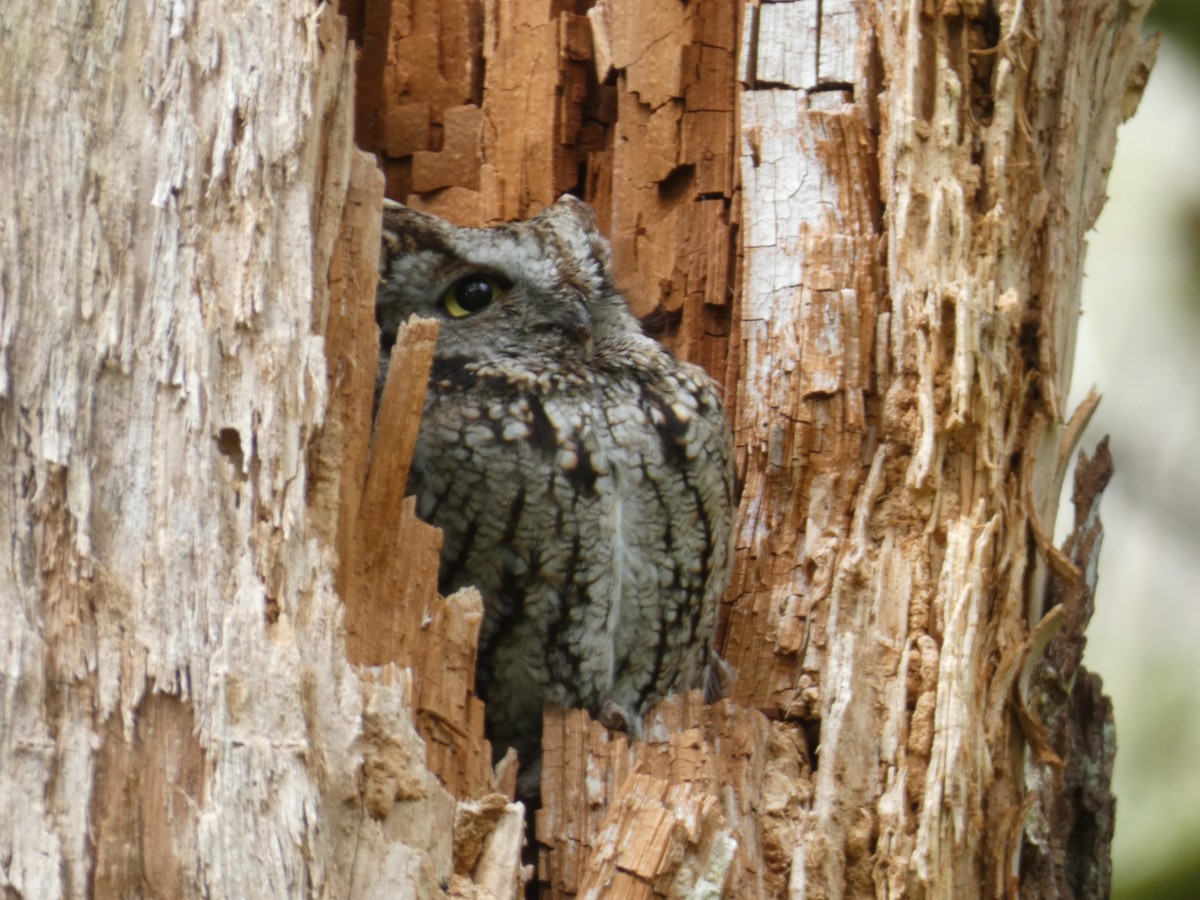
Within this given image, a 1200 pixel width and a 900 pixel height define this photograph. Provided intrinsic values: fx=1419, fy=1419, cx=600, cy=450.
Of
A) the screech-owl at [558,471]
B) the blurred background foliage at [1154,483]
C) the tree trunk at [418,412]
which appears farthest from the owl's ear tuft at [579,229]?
the blurred background foliage at [1154,483]

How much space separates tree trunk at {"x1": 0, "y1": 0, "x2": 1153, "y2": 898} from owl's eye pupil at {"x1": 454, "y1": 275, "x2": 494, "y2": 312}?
1.62ft

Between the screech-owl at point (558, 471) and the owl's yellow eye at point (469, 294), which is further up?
the owl's yellow eye at point (469, 294)

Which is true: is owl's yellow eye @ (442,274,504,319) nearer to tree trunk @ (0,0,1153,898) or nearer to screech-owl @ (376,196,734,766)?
screech-owl @ (376,196,734,766)

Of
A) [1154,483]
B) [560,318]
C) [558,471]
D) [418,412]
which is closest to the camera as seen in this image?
[418,412]

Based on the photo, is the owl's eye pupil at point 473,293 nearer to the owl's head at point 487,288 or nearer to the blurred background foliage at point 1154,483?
the owl's head at point 487,288

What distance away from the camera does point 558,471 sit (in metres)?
2.65

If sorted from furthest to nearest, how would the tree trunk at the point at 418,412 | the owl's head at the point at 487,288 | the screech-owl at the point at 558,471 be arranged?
the owl's head at the point at 487,288, the screech-owl at the point at 558,471, the tree trunk at the point at 418,412

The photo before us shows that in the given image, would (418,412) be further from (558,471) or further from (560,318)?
(560,318)

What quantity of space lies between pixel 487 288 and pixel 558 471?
464 millimetres

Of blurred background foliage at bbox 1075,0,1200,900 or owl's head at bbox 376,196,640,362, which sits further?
blurred background foliage at bbox 1075,0,1200,900

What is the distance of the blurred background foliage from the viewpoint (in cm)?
418

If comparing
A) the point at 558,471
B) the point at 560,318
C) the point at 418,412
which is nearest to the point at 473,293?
the point at 560,318

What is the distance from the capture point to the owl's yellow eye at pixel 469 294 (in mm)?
2885

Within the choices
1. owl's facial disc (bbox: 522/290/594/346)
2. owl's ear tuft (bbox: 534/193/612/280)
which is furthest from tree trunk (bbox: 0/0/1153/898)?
owl's facial disc (bbox: 522/290/594/346)
